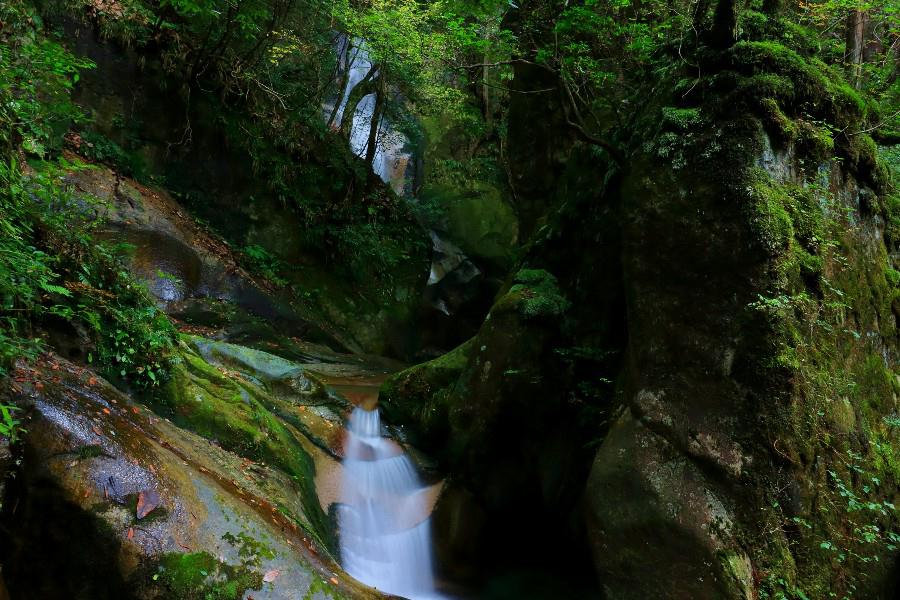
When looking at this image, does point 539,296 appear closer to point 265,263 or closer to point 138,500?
point 138,500

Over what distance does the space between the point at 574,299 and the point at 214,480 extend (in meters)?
4.91

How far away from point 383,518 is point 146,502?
13.7 ft

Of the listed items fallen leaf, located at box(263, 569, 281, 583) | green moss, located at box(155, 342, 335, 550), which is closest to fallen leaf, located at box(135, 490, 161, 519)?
fallen leaf, located at box(263, 569, 281, 583)

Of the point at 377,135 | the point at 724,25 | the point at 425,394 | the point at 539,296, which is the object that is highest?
the point at 724,25

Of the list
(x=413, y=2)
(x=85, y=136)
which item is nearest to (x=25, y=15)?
(x=85, y=136)

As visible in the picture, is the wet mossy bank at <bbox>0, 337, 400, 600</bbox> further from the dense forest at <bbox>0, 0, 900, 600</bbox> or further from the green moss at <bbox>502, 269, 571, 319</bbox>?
the green moss at <bbox>502, 269, 571, 319</bbox>

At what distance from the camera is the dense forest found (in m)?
3.59

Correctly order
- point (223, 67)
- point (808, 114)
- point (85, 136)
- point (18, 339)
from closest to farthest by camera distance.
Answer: point (18, 339) < point (808, 114) < point (85, 136) < point (223, 67)

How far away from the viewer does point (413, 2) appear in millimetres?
13625

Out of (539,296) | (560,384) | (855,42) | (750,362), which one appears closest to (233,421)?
(560,384)

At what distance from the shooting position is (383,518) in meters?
7.25

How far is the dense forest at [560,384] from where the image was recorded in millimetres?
3594

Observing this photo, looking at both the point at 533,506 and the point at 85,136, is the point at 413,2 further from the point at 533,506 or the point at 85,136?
the point at 533,506

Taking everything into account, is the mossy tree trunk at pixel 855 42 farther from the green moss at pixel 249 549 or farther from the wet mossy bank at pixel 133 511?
the green moss at pixel 249 549
